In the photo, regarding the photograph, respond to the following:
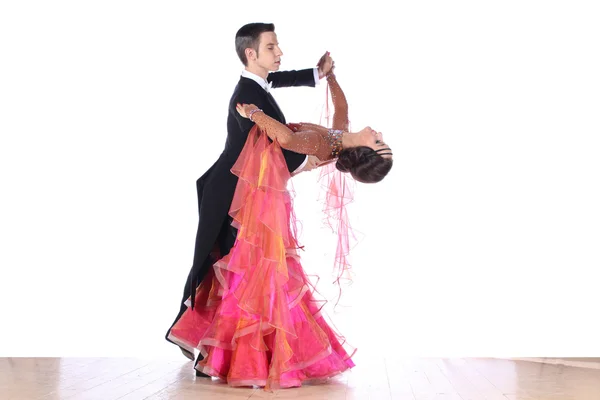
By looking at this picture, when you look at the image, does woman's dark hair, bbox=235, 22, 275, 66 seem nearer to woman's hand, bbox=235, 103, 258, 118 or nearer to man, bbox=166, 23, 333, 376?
man, bbox=166, 23, 333, 376

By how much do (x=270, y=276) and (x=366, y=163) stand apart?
565mm

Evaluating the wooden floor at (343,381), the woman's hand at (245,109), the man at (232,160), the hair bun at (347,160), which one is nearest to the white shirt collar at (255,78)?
the man at (232,160)

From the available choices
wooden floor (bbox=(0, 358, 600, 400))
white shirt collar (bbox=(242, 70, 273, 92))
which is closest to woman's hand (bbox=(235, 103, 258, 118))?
white shirt collar (bbox=(242, 70, 273, 92))

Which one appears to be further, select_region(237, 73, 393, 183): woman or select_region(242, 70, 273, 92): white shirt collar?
select_region(242, 70, 273, 92): white shirt collar

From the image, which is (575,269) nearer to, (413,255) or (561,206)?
(561,206)

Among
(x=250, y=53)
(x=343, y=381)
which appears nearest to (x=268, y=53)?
(x=250, y=53)

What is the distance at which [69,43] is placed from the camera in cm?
439

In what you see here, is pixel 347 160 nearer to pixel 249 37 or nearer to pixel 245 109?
pixel 245 109

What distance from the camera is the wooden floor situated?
270 cm

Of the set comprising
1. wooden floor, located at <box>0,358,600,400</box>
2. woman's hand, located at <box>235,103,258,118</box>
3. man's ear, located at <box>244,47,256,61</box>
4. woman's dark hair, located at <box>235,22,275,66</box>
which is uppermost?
woman's dark hair, located at <box>235,22,275,66</box>

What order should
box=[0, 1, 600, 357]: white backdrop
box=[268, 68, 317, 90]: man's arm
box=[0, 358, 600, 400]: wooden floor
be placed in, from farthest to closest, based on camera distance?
box=[0, 1, 600, 357]: white backdrop < box=[268, 68, 317, 90]: man's arm < box=[0, 358, 600, 400]: wooden floor

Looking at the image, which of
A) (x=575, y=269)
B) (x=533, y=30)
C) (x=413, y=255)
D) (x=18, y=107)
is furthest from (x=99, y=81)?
(x=575, y=269)

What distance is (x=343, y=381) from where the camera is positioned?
303cm

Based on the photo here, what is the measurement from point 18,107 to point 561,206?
10.3ft
